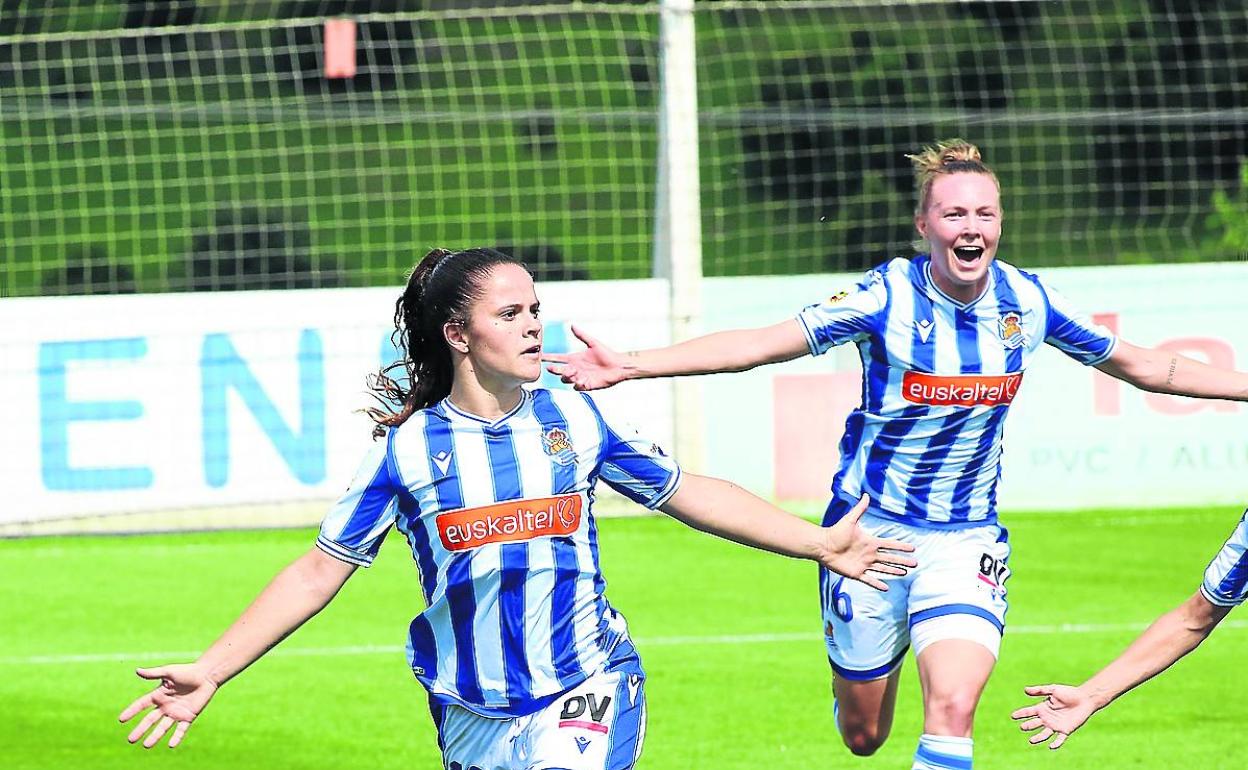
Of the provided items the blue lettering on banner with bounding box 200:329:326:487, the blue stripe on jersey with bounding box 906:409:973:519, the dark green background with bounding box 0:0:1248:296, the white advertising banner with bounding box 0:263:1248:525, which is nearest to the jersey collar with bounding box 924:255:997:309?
the blue stripe on jersey with bounding box 906:409:973:519

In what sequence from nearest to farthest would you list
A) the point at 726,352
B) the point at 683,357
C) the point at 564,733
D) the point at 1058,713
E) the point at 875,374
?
the point at 564,733
the point at 1058,713
the point at 683,357
the point at 726,352
the point at 875,374

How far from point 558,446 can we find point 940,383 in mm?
1741

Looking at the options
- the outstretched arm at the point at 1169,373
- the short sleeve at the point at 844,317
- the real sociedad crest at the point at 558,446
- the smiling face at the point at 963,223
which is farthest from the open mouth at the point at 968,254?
the real sociedad crest at the point at 558,446

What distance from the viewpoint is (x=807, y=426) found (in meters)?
13.7

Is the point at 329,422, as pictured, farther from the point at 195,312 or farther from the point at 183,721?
the point at 183,721

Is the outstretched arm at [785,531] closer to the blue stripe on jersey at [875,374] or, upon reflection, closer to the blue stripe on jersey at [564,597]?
the blue stripe on jersey at [564,597]

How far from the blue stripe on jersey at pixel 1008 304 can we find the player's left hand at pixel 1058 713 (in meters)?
1.19

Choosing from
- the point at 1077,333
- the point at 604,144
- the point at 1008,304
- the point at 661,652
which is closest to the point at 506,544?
the point at 1008,304

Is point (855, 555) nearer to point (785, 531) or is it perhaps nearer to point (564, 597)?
point (785, 531)

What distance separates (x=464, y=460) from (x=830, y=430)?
937 centimetres

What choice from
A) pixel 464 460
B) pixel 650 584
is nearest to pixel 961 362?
pixel 464 460

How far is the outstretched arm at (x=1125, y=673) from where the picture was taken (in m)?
4.95

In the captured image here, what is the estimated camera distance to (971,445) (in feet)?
19.4

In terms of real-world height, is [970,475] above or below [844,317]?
below
